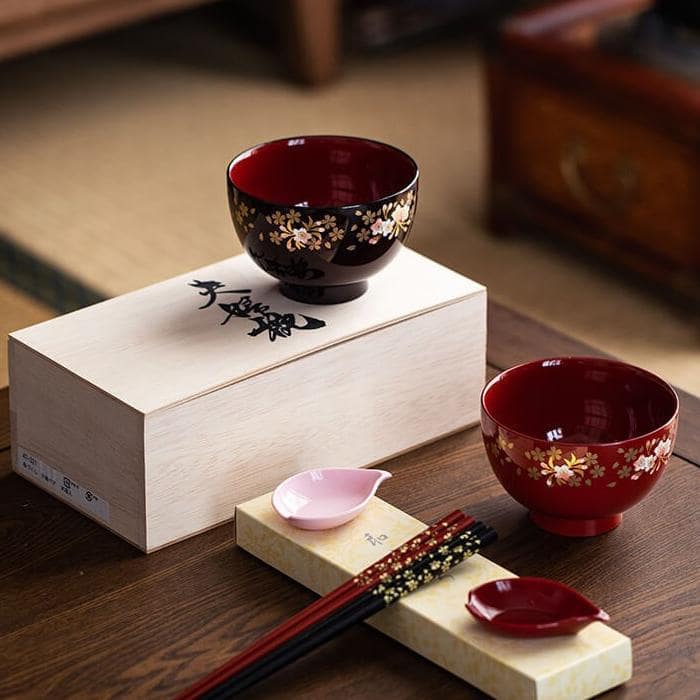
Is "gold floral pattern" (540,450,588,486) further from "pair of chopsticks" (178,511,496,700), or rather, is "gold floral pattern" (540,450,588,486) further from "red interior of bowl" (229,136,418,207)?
"red interior of bowl" (229,136,418,207)

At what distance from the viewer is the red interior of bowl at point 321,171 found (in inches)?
42.5

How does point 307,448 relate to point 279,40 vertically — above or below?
above

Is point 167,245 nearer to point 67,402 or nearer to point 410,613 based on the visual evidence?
point 67,402

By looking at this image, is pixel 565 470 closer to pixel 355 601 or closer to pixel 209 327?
pixel 355 601

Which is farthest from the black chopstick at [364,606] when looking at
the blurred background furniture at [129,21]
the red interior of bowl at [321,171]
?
the blurred background furniture at [129,21]

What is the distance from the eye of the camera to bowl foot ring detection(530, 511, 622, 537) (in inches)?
36.4

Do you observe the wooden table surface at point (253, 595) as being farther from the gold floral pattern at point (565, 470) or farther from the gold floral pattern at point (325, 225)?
the gold floral pattern at point (325, 225)

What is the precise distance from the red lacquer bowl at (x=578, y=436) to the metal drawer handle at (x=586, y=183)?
3.94ft

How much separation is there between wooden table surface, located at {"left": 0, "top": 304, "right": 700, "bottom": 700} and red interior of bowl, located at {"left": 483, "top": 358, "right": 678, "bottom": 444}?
0.05 metres

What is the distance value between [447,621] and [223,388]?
22cm

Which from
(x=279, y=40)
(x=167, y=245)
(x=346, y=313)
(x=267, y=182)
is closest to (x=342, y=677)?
(x=346, y=313)

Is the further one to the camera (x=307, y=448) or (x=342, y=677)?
(x=307, y=448)

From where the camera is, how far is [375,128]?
9.20 ft

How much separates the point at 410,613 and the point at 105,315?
33 centimetres
